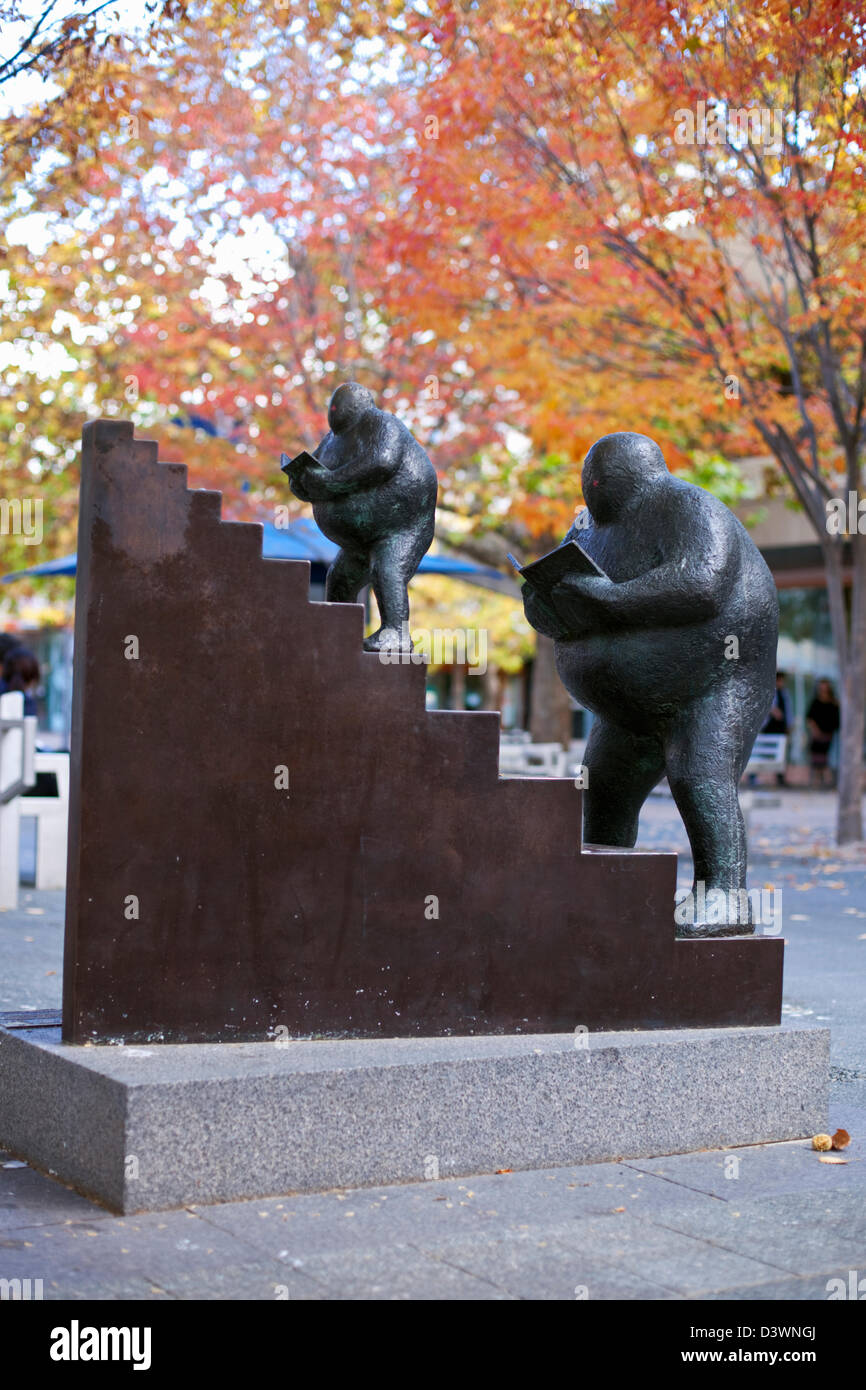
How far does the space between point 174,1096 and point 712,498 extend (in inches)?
96.3

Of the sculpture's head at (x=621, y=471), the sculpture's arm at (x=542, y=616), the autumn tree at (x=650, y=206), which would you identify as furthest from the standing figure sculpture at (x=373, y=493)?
the autumn tree at (x=650, y=206)

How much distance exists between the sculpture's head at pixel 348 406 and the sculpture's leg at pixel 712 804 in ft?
4.85

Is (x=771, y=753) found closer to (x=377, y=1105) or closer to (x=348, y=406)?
(x=348, y=406)

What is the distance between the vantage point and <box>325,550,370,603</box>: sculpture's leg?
5117 millimetres

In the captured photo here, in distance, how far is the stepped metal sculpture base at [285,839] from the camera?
4.11 m

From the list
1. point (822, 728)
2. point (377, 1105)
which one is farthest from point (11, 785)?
point (822, 728)

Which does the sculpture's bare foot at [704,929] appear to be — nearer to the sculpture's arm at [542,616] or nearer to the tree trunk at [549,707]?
the sculpture's arm at [542,616]

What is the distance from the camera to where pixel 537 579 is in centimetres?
476

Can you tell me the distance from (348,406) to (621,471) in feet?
3.11

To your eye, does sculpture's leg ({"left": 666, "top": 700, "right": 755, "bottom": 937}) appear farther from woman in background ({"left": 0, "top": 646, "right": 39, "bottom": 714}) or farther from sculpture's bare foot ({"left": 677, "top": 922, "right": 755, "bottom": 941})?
woman in background ({"left": 0, "top": 646, "right": 39, "bottom": 714})

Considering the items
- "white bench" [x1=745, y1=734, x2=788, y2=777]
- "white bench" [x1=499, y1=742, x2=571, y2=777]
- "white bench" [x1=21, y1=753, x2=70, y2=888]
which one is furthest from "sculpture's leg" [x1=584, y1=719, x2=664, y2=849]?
"white bench" [x1=499, y1=742, x2=571, y2=777]

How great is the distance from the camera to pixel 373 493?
4957 millimetres
